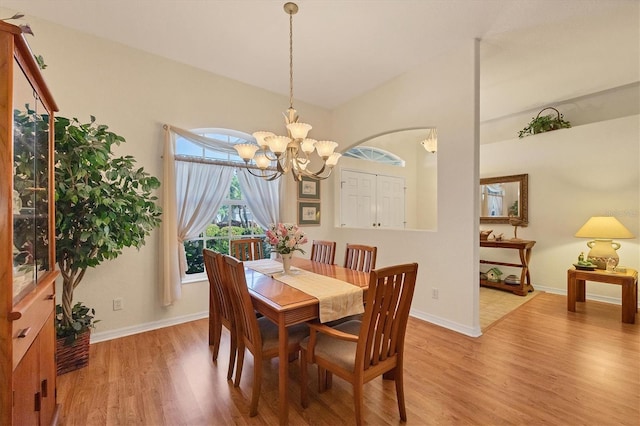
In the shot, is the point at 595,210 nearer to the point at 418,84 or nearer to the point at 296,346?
the point at 418,84

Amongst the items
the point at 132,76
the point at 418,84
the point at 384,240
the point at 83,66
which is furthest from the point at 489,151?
the point at 83,66

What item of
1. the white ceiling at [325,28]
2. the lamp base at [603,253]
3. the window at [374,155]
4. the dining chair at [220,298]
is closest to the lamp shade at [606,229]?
the lamp base at [603,253]

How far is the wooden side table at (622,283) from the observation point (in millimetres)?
→ 3160

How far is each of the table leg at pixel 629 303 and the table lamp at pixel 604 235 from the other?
37 cm

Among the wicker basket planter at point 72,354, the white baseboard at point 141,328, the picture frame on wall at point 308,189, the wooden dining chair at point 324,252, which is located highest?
the picture frame on wall at point 308,189

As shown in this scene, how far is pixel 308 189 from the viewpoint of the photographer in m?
4.46

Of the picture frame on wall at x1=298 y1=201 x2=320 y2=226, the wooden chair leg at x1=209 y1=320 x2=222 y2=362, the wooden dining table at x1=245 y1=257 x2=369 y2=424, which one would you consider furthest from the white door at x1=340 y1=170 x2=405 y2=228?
the wooden dining table at x1=245 y1=257 x2=369 y2=424

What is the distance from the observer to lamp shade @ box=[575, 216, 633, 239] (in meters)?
3.45

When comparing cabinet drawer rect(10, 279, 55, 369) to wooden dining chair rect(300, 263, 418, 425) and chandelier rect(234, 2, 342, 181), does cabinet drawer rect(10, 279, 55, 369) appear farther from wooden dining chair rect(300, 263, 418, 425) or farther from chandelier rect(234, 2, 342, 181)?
chandelier rect(234, 2, 342, 181)

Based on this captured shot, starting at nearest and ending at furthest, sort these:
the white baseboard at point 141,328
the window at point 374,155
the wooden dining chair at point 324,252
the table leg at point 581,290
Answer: the white baseboard at point 141,328 < the wooden dining chair at point 324,252 < the table leg at point 581,290 < the window at point 374,155

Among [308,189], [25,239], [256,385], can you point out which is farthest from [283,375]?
[308,189]

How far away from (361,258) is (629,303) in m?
3.25

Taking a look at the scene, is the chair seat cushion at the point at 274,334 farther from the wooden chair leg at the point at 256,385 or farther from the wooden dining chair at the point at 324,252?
the wooden dining chair at the point at 324,252

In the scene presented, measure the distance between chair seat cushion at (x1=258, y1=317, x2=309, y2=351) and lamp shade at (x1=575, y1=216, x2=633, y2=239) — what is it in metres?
4.03
